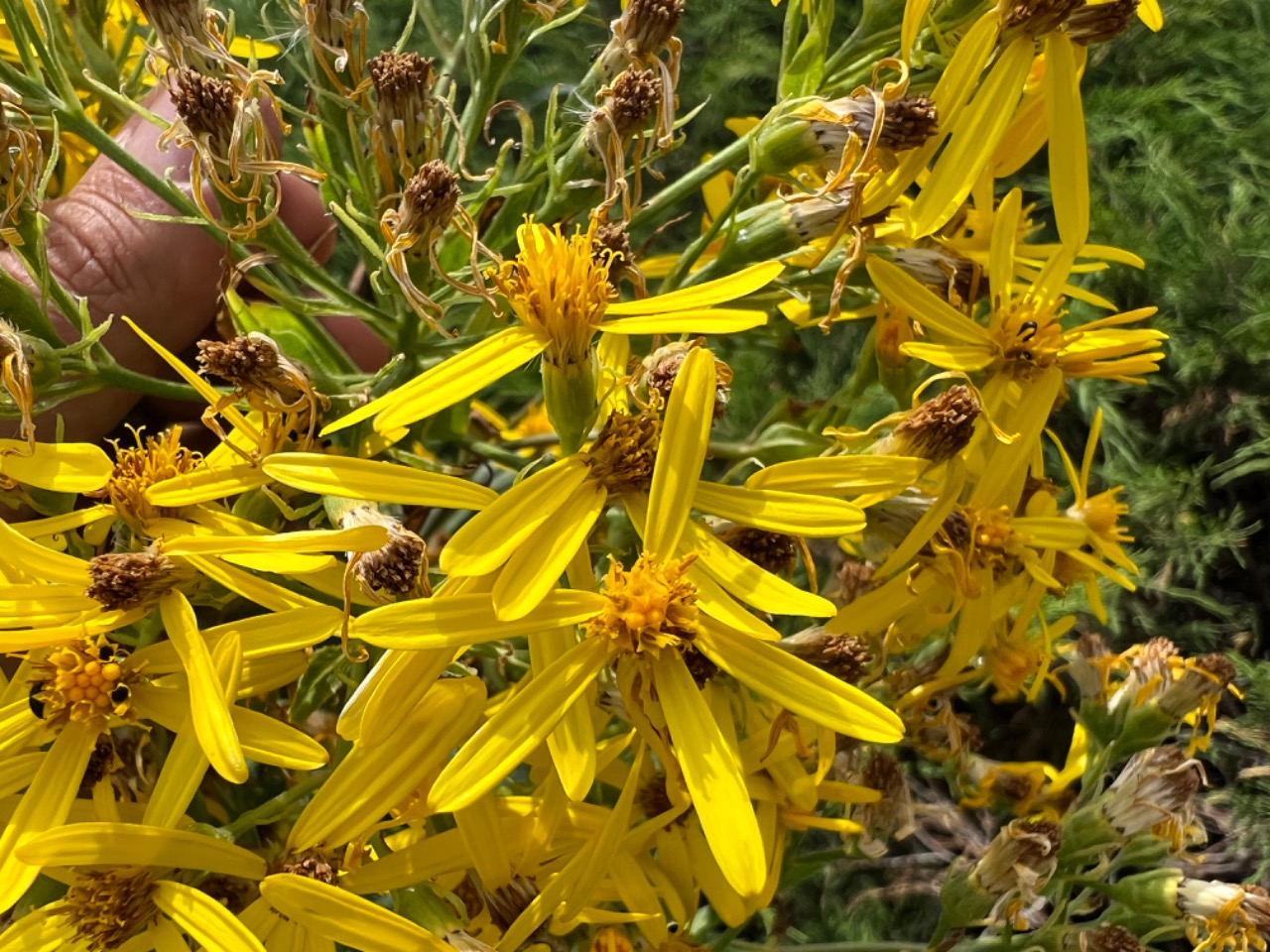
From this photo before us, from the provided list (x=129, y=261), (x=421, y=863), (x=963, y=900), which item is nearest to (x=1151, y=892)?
(x=963, y=900)

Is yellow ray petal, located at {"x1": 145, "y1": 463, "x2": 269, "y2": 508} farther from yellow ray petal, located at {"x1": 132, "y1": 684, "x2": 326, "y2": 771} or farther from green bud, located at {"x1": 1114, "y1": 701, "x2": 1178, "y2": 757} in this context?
green bud, located at {"x1": 1114, "y1": 701, "x2": 1178, "y2": 757}

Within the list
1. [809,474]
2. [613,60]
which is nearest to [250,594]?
[809,474]

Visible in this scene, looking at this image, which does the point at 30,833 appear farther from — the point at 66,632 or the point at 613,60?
the point at 613,60

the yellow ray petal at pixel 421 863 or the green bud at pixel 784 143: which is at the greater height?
the green bud at pixel 784 143

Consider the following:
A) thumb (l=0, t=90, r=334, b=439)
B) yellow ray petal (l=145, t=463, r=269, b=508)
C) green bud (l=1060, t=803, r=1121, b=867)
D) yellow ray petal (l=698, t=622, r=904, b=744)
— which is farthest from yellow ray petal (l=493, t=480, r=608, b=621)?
green bud (l=1060, t=803, r=1121, b=867)

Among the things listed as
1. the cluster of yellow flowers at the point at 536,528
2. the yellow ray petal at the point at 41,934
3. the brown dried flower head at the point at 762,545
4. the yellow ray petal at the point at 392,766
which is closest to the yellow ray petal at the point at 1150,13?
the cluster of yellow flowers at the point at 536,528

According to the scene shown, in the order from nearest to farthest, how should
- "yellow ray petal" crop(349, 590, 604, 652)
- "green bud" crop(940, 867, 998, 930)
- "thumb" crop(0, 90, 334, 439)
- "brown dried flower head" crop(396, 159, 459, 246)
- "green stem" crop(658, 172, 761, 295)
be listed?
1. "yellow ray petal" crop(349, 590, 604, 652)
2. "brown dried flower head" crop(396, 159, 459, 246)
3. "green stem" crop(658, 172, 761, 295)
4. "green bud" crop(940, 867, 998, 930)
5. "thumb" crop(0, 90, 334, 439)

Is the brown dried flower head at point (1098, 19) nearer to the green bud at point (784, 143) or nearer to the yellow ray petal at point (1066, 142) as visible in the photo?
the yellow ray petal at point (1066, 142)
